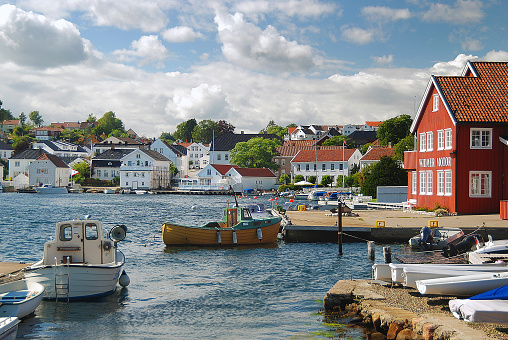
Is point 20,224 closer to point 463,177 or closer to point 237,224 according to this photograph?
point 237,224

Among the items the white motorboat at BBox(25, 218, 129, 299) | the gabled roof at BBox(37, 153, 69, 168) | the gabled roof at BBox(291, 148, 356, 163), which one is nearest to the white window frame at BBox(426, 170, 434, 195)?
the white motorboat at BBox(25, 218, 129, 299)

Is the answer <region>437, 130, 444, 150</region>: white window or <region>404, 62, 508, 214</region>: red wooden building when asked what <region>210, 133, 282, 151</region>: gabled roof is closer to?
<region>404, 62, 508, 214</region>: red wooden building

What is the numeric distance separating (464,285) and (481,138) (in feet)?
85.5

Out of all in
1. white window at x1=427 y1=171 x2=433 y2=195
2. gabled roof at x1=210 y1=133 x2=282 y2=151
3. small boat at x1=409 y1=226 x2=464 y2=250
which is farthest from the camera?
gabled roof at x1=210 y1=133 x2=282 y2=151

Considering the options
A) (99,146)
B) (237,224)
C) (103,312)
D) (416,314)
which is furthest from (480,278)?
(99,146)

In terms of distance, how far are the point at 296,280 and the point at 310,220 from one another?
17219mm

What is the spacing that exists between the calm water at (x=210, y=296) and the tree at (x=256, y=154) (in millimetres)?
103548

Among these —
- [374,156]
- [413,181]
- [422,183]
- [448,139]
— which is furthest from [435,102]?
[374,156]

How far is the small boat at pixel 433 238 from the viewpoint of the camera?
30000 mm

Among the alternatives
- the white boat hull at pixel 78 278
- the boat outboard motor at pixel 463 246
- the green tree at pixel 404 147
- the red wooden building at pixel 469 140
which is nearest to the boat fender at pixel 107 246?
the white boat hull at pixel 78 278

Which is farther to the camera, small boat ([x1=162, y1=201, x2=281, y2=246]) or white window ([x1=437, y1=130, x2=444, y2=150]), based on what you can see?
white window ([x1=437, y1=130, x2=444, y2=150])

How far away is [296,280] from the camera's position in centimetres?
2575

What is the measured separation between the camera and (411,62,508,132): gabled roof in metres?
40.8

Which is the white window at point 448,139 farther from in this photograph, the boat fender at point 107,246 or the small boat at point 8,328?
the small boat at point 8,328
